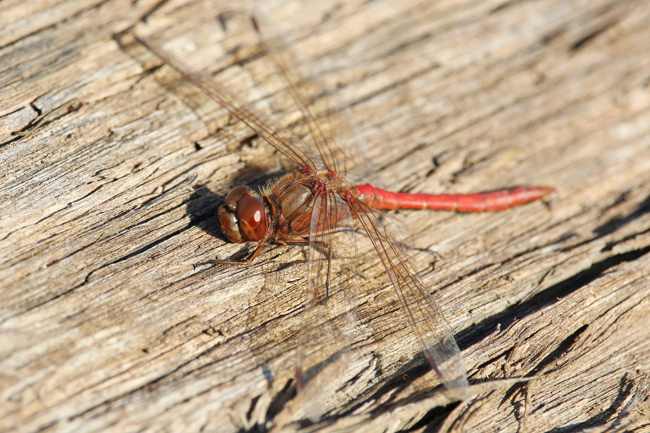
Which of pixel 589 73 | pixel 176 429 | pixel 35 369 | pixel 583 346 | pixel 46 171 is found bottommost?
pixel 583 346

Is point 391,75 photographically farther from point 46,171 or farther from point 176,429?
point 176,429

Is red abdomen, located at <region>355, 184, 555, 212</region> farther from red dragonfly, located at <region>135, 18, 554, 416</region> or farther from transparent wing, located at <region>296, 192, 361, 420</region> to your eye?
transparent wing, located at <region>296, 192, 361, 420</region>

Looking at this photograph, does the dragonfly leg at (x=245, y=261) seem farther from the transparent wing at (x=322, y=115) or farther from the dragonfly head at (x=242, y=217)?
the transparent wing at (x=322, y=115)

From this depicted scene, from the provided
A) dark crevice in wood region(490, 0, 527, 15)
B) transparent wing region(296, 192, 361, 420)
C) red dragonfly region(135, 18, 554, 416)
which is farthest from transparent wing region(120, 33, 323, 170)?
dark crevice in wood region(490, 0, 527, 15)

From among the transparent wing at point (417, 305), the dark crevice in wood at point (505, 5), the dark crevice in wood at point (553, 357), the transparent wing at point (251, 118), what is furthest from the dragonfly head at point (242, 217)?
the dark crevice in wood at point (505, 5)

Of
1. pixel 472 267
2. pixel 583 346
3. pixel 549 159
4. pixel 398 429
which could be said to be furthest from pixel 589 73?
pixel 398 429

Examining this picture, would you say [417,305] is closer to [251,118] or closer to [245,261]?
[245,261]

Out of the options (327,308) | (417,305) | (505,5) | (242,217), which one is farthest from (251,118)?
(505,5)
